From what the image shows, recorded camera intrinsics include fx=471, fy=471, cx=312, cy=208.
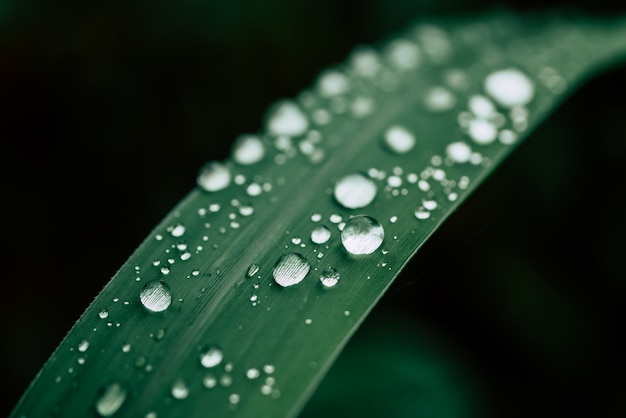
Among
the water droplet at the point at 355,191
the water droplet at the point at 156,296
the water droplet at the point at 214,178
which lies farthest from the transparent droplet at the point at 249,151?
the water droplet at the point at 156,296

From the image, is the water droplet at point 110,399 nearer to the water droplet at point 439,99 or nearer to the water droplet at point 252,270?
the water droplet at point 252,270

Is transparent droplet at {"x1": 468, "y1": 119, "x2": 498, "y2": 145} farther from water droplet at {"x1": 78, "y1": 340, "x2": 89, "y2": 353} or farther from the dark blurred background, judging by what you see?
water droplet at {"x1": 78, "y1": 340, "x2": 89, "y2": 353}

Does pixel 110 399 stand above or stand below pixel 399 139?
below

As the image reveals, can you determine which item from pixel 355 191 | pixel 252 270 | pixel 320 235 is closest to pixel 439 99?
pixel 355 191

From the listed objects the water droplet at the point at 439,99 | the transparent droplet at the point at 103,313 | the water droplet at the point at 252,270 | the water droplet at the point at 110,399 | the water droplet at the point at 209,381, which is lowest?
the water droplet at the point at 110,399

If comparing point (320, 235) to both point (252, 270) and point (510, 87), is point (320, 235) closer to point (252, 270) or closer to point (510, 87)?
point (252, 270)

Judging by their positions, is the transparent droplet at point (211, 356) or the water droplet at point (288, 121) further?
the water droplet at point (288, 121)
